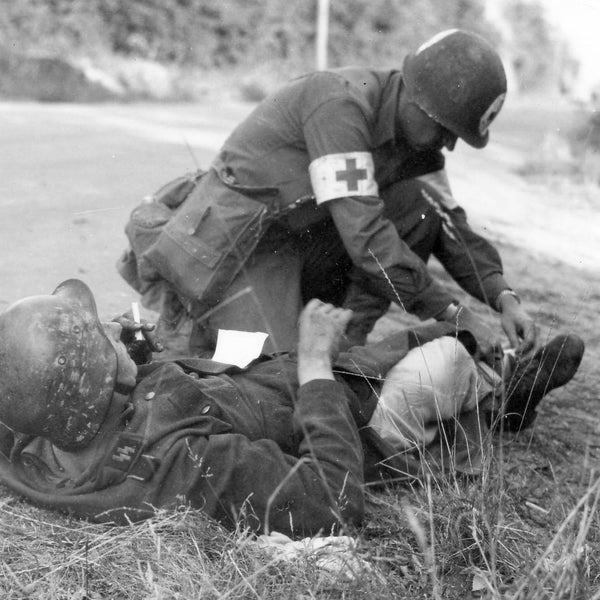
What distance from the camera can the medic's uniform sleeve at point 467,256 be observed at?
161 inches

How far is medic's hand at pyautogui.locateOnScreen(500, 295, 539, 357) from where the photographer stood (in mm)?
3598

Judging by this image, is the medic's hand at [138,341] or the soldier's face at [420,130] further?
the soldier's face at [420,130]

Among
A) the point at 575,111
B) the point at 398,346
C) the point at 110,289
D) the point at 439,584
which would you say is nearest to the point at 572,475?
the point at 398,346

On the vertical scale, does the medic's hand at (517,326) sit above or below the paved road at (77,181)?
above

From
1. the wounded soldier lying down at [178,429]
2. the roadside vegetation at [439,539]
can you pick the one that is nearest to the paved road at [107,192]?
the wounded soldier lying down at [178,429]

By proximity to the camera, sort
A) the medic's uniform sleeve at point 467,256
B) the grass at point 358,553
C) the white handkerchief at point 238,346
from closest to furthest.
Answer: the grass at point 358,553, the white handkerchief at point 238,346, the medic's uniform sleeve at point 467,256

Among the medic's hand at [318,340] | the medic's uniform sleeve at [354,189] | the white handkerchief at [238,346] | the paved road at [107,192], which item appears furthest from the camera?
the paved road at [107,192]

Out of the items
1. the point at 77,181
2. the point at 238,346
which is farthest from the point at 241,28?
the point at 238,346

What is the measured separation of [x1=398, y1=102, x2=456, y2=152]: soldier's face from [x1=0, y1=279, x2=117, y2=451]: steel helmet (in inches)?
67.8

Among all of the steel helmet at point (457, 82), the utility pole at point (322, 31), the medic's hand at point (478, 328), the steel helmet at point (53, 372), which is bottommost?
the utility pole at point (322, 31)

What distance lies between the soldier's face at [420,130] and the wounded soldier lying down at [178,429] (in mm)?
1123

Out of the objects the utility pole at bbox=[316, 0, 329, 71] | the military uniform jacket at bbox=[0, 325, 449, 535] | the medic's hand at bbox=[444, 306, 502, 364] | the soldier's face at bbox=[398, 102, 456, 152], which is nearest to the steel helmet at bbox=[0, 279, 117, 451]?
the military uniform jacket at bbox=[0, 325, 449, 535]

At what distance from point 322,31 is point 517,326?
1998cm

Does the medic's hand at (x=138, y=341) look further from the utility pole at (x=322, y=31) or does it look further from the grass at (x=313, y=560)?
the utility pole at (x=322, y=31)
